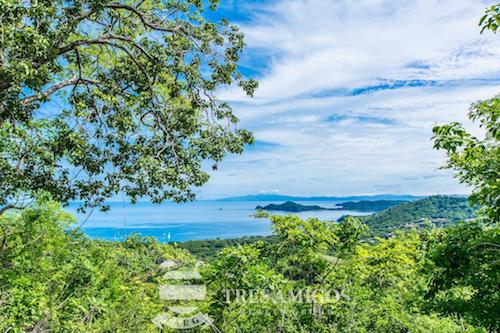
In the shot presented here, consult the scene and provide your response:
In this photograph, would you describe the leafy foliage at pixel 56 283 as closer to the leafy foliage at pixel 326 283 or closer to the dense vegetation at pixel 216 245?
the dense vegetation at pixel 216 245

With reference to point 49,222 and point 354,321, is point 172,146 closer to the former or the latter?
point 49,222

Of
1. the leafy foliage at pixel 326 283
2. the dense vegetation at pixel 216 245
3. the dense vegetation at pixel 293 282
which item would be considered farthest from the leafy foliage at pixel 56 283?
the leafy foliage at pixel 326 283

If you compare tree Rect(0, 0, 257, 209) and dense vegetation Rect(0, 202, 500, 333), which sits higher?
tree Rect(0, 0, 257, 209)

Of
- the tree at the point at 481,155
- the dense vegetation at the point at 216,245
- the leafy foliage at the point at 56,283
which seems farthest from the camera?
the leafy foliage at the point at 56,283

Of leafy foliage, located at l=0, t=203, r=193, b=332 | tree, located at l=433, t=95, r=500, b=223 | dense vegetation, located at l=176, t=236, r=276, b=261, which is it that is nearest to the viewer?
tree, located at l=433, t=95, r=500, b=223

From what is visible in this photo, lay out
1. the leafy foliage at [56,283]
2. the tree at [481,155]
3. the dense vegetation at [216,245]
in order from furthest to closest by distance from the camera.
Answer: the leafy foliage at [56,283], the dense vegetation at [216,245], the tree at [481,155]

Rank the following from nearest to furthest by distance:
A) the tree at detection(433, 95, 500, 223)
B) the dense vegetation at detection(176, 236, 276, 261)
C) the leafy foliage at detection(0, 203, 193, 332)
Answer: the tree at detection(433, 95, 500, 223) < the dense vegetation at detection(176, 236, 276, 261) < the leafy foliage at detection(0, 203, 193, 332)

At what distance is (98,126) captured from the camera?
6406 millimetres

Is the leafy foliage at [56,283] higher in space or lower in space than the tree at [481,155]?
lower

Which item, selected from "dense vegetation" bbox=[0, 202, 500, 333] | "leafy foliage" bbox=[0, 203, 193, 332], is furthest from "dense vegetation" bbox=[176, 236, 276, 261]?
"leafy foliage" bbox=[0, 203, 193, 332]

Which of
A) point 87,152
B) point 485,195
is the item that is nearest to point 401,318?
point 485,195

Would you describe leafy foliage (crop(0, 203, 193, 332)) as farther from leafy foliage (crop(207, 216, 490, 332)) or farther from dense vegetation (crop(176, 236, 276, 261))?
leafy foliage (crop(207, 216, 490, 332))

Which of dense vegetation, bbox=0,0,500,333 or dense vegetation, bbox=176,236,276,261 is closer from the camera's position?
dense vegetation, bbox=0,0,500,333

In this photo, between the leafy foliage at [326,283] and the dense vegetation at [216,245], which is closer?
the leafy foliage at [326,283]
